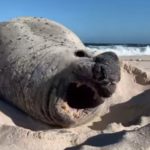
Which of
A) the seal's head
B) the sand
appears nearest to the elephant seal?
the seal's head

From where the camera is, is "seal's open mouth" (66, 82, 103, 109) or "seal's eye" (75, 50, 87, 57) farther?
"seal's eye" (75, 50, 87, 57)

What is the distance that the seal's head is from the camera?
10.5 ft

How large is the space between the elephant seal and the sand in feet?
0.36

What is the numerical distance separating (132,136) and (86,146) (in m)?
0.22

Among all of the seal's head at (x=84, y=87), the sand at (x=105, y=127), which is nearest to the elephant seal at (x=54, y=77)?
the seal's head at (x=84, y=87)

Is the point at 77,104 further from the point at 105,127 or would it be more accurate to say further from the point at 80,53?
the point at 80,53

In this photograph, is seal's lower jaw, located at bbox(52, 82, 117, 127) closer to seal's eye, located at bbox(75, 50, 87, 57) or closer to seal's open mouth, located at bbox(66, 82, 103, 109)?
seal's open mouth, located at bbox(66, 82, 103, 109)

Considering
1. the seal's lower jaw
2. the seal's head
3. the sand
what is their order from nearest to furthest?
the sand < the seal's head < the seal's lower jaw

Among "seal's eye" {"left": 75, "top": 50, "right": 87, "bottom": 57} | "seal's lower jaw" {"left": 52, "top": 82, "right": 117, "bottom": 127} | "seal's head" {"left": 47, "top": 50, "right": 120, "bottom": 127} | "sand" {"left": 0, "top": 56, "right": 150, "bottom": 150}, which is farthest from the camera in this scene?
"seal's eye" {"left": 75, "top": 50, "right": 87, "bottom": 57}

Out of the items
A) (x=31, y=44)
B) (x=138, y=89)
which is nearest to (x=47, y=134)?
(x=31, y=44)

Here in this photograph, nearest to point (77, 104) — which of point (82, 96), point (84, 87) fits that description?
point (82, 96)

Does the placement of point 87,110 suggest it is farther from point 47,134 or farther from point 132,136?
point 132,136

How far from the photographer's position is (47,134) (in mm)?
2543

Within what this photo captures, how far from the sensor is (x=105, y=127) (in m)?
3.39
